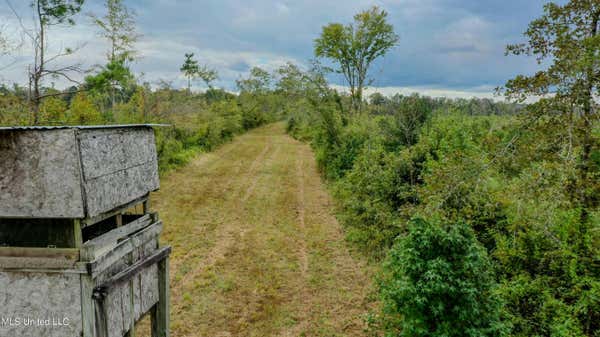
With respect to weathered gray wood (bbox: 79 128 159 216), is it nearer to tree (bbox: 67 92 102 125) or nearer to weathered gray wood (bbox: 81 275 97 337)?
weathered gray wood (bbox: 81 275 97 337)

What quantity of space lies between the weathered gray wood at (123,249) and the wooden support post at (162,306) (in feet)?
1.32

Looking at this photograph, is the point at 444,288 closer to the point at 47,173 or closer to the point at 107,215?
the point at 107,215

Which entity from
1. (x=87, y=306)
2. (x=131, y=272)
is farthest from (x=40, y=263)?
(x=131, y=272)

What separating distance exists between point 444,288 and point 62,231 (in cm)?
395

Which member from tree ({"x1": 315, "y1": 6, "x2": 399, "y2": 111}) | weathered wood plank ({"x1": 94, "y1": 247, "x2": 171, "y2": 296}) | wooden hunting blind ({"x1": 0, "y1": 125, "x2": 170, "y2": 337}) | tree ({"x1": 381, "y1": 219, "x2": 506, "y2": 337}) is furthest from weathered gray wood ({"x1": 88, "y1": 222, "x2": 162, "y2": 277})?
tree ({"x1": 315, "y1": 6, "x2": 399, "y2": 111})

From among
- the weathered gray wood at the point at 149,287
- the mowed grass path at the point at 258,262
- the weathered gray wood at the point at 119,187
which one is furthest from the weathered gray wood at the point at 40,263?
the mowed grass path at the point at 258,262

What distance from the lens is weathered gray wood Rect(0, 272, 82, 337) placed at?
8.42 ft

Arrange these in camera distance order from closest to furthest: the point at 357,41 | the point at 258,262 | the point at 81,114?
the point at 258,262 < the point at 81,114 < the point at 357,41

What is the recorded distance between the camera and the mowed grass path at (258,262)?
6.32 metres

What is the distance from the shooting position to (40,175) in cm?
245

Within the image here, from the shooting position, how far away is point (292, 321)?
634 centimetres

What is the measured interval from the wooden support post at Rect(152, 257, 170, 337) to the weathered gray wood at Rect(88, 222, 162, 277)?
1.32ft

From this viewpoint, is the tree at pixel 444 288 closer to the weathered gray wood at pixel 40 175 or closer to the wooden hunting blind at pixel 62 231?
the wooden hunting blind at pixel 62 231

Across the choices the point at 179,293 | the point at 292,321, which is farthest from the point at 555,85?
the point at 179,293
